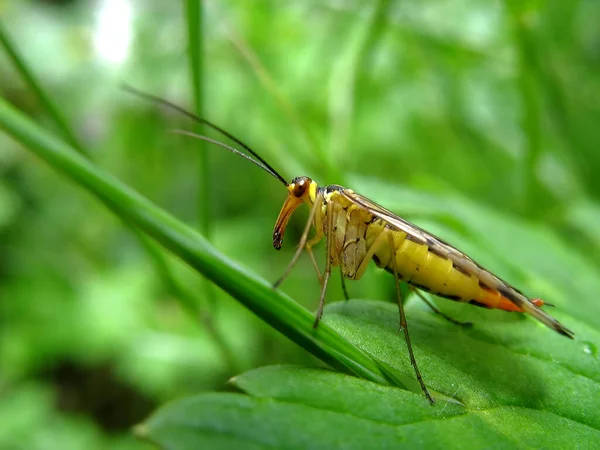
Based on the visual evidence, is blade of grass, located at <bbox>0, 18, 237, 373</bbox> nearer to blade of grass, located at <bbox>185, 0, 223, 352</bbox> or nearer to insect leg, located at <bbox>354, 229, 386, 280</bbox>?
blade of grass, located at <bbox>185, 0, 223, 352</bbox>

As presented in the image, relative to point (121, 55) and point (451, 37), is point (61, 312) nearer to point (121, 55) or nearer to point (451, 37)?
point (121, 55)

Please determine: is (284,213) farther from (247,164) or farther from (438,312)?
(247,164)

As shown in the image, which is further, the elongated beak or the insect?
the elongated beak

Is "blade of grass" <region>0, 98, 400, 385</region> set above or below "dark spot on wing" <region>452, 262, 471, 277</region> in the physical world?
below

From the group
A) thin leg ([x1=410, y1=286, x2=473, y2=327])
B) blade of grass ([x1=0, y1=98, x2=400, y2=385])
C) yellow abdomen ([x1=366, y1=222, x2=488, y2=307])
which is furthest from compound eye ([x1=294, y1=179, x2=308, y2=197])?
blade of grass ([x1=0, y1=98, x2=400, y2=385])

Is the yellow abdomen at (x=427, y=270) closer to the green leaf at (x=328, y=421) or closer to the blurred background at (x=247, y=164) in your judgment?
the green leaf at (x=328, y=421)

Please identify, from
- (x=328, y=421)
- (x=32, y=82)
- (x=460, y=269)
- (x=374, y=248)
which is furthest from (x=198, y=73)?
(x=328, y=421)

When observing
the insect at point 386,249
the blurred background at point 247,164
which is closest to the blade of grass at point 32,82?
the insect at point 386,249
